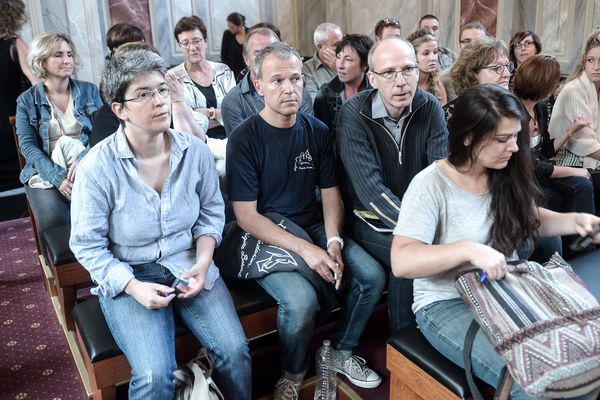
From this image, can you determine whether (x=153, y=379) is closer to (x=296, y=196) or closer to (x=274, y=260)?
(x=274, y=260)

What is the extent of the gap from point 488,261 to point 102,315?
44.1 inches

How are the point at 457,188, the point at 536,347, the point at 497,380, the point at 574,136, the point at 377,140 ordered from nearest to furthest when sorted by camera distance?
the point at 536,347 → the point at 497,380 → the point at 457,188 → the point at 377,140 → the point at 574,136

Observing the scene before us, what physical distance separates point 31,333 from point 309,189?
4.46 feet

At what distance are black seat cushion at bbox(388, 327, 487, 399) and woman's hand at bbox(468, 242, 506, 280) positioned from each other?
0.88 ft

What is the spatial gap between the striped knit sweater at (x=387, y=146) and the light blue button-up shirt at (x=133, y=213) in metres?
0.52

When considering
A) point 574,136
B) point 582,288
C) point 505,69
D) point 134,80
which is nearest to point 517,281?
point 582,288

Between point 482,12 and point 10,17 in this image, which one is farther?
point 482,12

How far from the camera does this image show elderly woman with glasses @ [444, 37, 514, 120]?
98.8 inches

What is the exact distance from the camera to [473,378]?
1409mm

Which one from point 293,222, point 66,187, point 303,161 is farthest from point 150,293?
point 66,187

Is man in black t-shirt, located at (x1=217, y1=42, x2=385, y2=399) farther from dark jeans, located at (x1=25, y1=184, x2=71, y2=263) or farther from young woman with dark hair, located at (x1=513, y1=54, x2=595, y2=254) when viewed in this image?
young woman with dark hair, located at (x1=513, y1=54, x2=595, y2=254)

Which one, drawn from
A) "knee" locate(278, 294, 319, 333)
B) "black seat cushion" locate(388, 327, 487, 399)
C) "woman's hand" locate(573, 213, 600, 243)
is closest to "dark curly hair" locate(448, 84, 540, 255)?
"woman's hand" locate(573, 213, 600, 243)

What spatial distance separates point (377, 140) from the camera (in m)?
2.10

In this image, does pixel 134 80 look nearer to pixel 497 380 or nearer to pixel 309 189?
pixel 309 189
